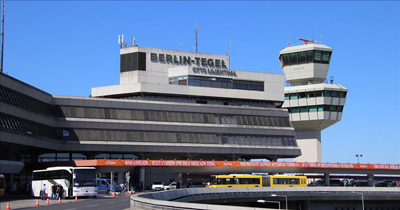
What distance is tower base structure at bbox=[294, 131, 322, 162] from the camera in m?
125

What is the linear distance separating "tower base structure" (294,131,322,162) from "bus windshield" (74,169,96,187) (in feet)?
254

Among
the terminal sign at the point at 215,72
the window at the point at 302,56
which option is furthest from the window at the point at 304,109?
the terminal sign at the point at 215,72

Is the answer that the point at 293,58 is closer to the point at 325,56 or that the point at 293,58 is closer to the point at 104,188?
the point at 325,56

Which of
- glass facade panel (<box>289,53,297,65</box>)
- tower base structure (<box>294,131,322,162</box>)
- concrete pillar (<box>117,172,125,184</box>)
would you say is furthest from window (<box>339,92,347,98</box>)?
concrete pillar (<box>117,172,125,184</box>)

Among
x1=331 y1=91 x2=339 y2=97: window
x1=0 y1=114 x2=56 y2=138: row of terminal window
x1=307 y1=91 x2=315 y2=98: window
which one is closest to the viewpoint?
x1=0 y1=114 x2=56 y2=138: row of terminal window

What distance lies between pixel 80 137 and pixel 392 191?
46.8 meters

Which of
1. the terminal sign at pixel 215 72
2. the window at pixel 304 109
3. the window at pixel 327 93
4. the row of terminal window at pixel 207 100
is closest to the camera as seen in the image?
the row of terminal window at pixel 207 100

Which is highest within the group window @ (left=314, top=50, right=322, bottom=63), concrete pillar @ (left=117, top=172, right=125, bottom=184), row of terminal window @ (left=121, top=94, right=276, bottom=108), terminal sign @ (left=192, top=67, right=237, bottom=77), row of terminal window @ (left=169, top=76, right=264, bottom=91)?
window @ (left=314, top=50, right=322, bottom=63)

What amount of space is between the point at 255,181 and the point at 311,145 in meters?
52.4

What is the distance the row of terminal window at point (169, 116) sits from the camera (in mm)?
84062

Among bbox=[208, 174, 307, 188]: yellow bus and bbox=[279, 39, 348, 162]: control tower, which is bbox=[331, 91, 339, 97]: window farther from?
bbox=[208, 174, 307, 188]: yellow bus

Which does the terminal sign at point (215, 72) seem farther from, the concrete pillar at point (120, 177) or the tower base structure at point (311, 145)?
the tower base structure at point (311, 145)

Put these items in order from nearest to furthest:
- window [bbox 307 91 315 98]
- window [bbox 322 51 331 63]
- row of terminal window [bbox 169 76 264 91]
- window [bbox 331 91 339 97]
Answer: row of terminal window [bbox 169 76 264 91] < window [bbox 331 91 339 97] < window [bbox 307 91 315 98] < window [bbox 322 51 331 63]

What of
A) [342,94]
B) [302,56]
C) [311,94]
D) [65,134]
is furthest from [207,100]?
[342,94]
